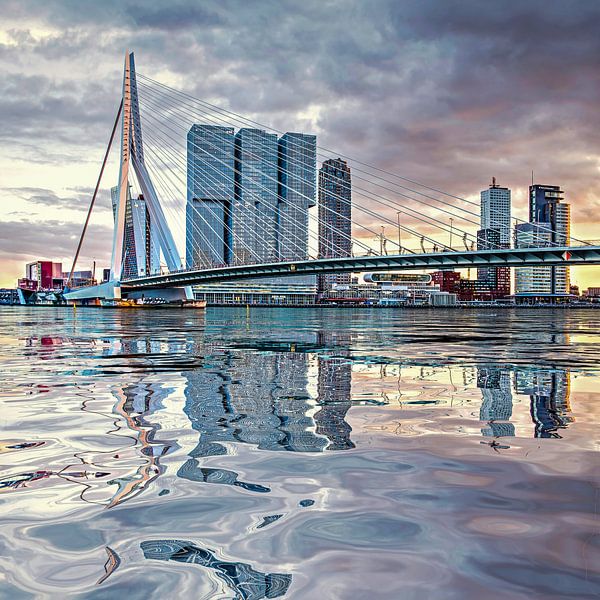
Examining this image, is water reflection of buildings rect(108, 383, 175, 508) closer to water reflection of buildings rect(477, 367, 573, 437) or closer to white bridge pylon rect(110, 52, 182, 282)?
water reflection of buildings rect(477, 367, 573, 437)

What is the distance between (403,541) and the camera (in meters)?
4.12

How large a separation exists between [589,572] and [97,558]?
9.84 ft

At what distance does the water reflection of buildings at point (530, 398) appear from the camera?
7.92 meters

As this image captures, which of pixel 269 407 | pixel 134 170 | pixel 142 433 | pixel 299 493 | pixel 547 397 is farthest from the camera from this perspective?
pixel 134 170

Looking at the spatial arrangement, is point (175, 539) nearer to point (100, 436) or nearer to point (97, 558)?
point (97, 558)

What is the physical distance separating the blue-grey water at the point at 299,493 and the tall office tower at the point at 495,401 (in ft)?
0.20

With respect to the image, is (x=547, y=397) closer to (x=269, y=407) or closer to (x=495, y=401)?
(x=495, y=401)

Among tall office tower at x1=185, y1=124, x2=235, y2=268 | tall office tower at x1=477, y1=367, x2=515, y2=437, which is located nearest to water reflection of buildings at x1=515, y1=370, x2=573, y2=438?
tall office tower at x1=477, y1=367, x2=515, y2=437

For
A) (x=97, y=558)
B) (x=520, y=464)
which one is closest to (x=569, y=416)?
(x=520, y=464)

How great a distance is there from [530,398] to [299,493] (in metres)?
6.40

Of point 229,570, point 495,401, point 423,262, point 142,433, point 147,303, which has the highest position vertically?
point 423,262

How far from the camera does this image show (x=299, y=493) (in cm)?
511

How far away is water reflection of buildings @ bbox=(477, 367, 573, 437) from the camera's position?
7922mm

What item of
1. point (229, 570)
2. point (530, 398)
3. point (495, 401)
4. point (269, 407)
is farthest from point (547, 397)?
point (229, 570)
